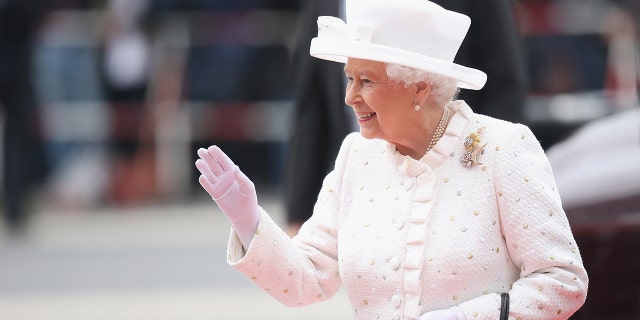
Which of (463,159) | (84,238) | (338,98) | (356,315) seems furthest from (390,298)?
(84,238)

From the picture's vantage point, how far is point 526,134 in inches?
125

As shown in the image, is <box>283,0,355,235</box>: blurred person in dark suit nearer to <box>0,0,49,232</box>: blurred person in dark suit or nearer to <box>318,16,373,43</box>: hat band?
<box>318,16,373,43</box>: hat band

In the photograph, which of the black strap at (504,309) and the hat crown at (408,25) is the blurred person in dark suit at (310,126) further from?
the black strap at (504,309)

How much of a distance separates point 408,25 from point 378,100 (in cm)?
17

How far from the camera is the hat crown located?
10.3ft

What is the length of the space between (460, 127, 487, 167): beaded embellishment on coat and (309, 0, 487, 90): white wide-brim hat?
11 centimetres

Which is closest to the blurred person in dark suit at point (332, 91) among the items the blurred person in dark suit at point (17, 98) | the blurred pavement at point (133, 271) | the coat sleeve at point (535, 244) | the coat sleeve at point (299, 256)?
the coat sleeve at point (299, 256)

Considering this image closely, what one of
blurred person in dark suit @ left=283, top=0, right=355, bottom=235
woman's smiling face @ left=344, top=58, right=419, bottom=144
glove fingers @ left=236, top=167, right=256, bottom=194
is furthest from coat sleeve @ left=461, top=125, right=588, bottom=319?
blurred person in dark suit @ left=283, top=0, right=355, bottom=235

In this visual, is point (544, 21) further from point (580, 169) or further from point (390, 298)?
point (390, 298)

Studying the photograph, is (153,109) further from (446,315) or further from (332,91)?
(446,315)

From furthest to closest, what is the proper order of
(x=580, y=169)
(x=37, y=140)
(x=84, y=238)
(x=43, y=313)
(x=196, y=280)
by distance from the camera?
(x=37, y=140)
(x=84, y=238)
(x=196, y=280)
(x=43, y=313)
(x=580, y=169)

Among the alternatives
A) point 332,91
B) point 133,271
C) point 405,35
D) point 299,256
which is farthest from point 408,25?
point 133,271

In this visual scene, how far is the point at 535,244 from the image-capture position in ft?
10.1

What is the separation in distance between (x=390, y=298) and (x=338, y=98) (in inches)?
68.2
